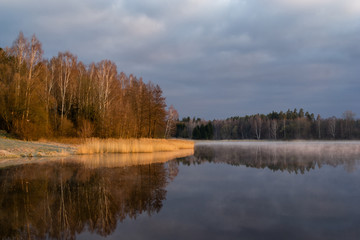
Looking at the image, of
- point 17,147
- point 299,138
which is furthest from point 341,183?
point 299,138

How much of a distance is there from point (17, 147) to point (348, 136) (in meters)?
92.0

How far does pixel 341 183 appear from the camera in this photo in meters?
10.5

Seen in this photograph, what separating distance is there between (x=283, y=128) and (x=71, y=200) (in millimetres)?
97204

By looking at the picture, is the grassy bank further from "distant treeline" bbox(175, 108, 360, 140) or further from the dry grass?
"distant treeline" bbox(175, 108, 360, 140)

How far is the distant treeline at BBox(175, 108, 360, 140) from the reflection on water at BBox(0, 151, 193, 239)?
8862 cm

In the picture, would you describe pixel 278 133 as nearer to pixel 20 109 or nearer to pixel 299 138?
pixel 299 138

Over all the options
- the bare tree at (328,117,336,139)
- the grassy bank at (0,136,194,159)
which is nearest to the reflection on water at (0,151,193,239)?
the grassy bank at (0,136,194,159)

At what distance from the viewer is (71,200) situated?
7.30 metres

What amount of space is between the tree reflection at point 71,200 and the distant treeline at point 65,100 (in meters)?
16.5

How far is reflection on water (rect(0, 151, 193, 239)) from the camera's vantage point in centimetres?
534

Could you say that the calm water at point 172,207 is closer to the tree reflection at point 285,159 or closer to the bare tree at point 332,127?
the tree reflection at point 285,159

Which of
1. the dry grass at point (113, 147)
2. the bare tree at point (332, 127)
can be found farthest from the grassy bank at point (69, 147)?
the bare tree at point (332, 127)

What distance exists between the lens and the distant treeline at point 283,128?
87.7 m

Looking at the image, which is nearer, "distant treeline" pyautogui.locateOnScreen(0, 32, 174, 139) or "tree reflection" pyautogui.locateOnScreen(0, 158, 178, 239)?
"tree reflection" pyautogui.locateOnScreen(0, 158, 178, 239)
